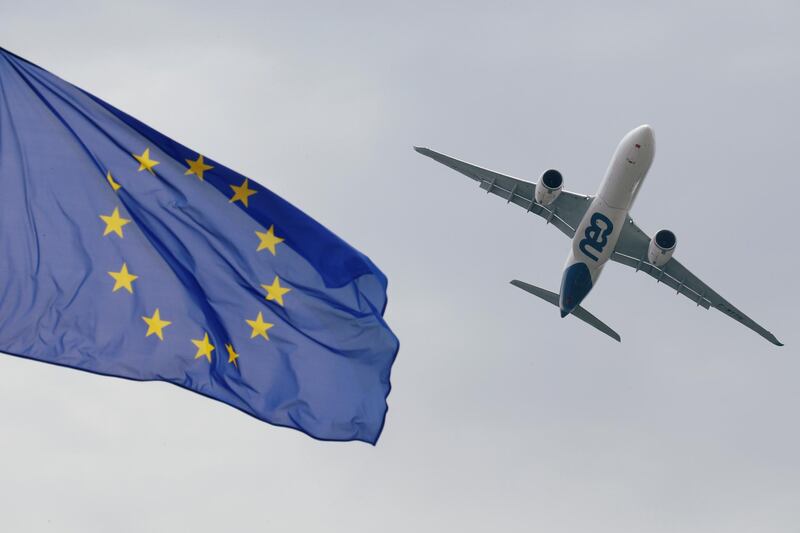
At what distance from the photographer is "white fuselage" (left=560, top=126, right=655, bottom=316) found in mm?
47312

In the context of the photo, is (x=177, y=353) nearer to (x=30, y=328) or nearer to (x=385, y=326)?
(x=30, y=328)

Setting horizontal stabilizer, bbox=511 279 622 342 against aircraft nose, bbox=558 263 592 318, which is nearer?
aircraft nose, bbox=558 263 592 318

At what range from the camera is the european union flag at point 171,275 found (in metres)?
11.2

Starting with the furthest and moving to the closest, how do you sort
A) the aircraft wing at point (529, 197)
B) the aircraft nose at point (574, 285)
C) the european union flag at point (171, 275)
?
1. the aircraft wing at point (529, 197)
2. the aircraft nose at point (574, 285)
3. the european union flag at point (171, 275)

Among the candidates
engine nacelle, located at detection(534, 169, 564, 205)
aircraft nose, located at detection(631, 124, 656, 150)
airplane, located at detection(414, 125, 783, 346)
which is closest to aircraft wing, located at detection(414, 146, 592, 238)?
airplane, located at detection(414, 125, 783, 346)

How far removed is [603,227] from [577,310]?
26.5 feet

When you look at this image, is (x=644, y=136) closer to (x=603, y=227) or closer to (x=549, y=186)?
(x=603, y=227)

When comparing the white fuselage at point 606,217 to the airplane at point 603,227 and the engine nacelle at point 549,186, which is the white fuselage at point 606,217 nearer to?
the airplane at point 603,227

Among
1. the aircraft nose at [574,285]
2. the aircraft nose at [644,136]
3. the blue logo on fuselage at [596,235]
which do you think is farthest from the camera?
the aircraft nose at [574,285]

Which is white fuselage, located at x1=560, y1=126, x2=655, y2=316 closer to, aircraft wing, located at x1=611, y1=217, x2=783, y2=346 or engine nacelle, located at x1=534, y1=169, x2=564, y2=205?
engine nacelle, located at x1=534, y1=169, x2=564, y2=205

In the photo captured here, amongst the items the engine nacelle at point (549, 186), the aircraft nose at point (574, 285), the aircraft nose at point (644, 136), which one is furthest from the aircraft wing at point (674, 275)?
the aircraft nose at point (644, 136)

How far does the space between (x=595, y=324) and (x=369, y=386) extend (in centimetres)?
4624

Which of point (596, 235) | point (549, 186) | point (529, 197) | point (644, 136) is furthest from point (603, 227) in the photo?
point (529, 197)

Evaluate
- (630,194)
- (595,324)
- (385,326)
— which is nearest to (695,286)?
(595,324)
